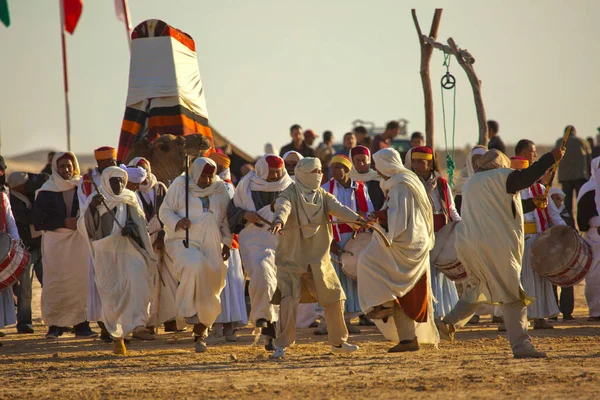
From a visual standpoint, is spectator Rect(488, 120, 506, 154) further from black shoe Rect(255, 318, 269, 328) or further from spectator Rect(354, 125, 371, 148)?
black shoe Rect(255, 318, 269, 328)

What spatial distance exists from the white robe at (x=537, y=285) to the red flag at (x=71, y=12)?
1082 cm

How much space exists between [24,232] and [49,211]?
1.41 metres

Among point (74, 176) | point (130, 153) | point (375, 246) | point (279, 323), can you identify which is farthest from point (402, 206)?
point (130, 153)

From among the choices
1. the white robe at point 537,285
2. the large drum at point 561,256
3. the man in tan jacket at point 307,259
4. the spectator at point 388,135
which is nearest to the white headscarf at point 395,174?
the man in tan jacket at point 307,259

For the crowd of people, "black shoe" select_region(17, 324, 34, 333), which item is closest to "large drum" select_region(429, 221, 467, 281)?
the crowd of people

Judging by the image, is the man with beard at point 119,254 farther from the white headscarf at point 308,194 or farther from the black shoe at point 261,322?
the white headscarf at point 308,194

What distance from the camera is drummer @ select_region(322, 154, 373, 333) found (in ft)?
43.0

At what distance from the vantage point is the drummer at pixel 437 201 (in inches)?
480

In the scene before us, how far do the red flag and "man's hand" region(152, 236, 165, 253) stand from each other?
930 cm

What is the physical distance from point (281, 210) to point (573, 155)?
36.9 feet

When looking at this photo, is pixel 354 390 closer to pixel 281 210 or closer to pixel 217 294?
pixel 281 210

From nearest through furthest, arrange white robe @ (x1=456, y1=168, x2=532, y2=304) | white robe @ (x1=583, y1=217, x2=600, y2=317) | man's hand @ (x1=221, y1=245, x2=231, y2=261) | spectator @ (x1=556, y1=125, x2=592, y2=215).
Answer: white robe @ (x1=456, y1=168, x2=532, y2=304)
man's hand @ (x1=221, y1=245, x2=231, y2=261)
white robe @ (x1=583, y1=217, x2=600, y2=317)
spectator @ (x1=556, y1=125, x2=592, y2=215)

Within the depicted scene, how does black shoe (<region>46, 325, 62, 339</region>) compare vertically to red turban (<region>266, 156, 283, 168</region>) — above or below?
below

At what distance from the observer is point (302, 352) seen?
37.2 ft
